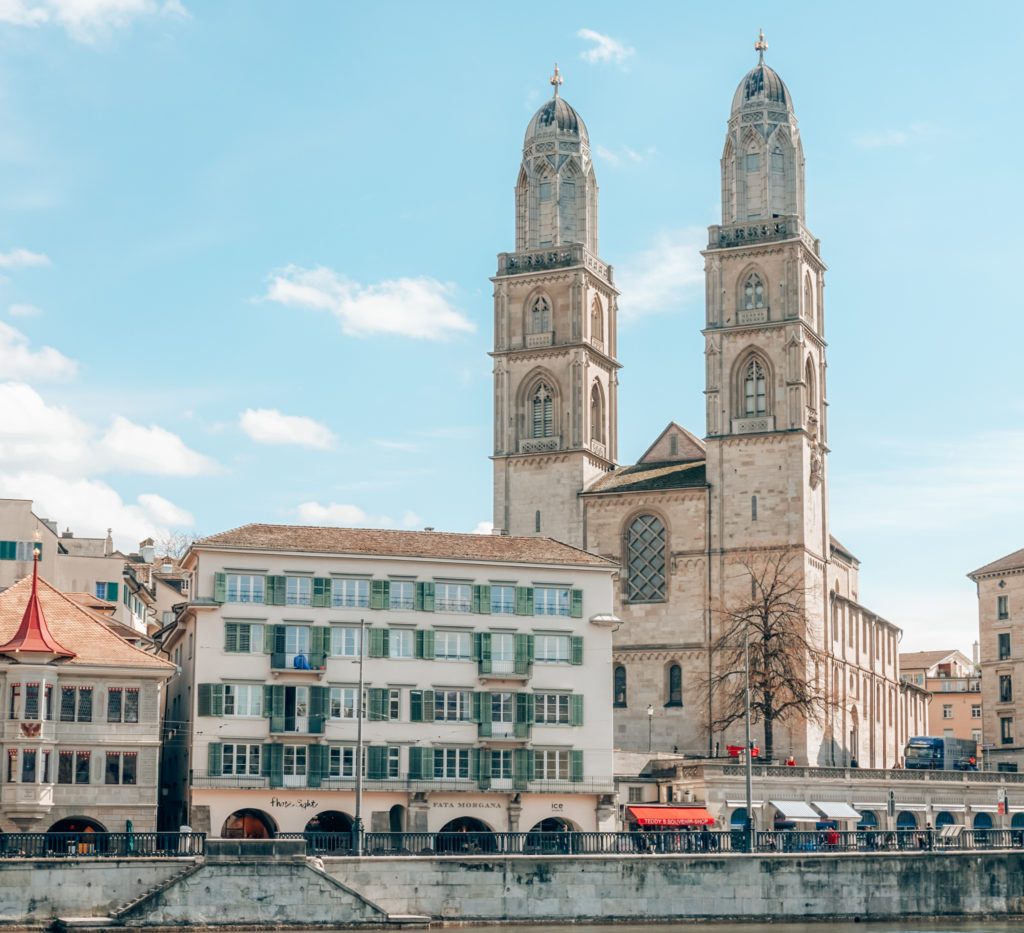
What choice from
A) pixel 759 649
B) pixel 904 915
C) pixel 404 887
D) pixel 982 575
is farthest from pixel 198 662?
pixel 982 575

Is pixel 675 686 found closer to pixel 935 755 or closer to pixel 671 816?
pixel 935 755

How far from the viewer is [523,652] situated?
79.6 meters

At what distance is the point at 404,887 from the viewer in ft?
220

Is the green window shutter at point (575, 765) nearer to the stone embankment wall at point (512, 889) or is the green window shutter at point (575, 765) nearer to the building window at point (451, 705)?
the building window at point (451, 705)

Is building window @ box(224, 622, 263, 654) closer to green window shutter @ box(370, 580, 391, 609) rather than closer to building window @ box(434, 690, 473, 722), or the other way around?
green window shutter @ box(370, 580, 391, 609)

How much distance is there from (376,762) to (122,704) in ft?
34.1

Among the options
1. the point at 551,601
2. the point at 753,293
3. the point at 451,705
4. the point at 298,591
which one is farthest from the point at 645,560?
the point at 298,591

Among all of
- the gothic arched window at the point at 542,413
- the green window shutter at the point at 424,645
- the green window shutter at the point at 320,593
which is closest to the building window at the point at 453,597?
the green window shutter at the point at 424,645

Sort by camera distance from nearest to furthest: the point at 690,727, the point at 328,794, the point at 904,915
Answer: the point at 904,915, the point at 328,794, the point at 690,727

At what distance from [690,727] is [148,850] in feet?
155

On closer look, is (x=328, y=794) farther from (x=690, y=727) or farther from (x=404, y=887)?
(x=690, y=727)

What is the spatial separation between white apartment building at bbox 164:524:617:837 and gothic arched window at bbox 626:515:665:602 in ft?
93.4

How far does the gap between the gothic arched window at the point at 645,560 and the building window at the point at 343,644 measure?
115ft

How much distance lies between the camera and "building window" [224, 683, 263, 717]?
75.8 metres
